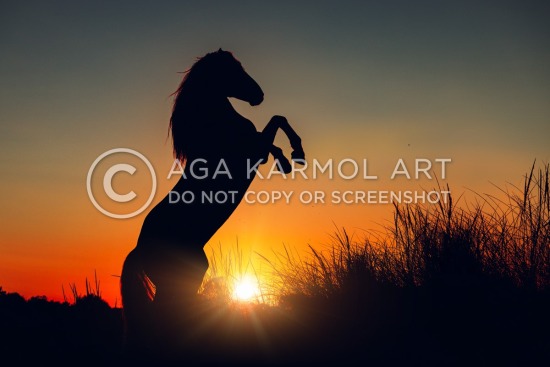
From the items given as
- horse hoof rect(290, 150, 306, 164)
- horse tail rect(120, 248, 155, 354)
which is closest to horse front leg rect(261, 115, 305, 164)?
horse hoof rect(290, 150, 306, 164)

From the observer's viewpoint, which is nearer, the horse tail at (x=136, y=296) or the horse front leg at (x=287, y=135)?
the horse tail at (x=136, y=296)

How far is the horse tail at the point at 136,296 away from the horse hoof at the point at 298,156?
1822 mm

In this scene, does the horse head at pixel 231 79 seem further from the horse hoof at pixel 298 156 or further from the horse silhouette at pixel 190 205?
the horse hoof at pixel 298 156

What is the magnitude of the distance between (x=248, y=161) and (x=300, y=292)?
6.06 feet

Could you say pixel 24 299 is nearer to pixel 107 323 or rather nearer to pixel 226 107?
pixel 107 323

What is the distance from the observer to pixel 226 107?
634 centimetres

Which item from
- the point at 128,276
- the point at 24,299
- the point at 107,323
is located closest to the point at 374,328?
the point at 128,276

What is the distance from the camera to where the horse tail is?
5.60 metres

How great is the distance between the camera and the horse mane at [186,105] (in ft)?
19.7

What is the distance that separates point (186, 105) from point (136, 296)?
72.3 inches

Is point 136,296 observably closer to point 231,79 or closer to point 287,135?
point 287,135

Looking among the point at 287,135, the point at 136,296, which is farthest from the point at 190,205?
the point at 287,135

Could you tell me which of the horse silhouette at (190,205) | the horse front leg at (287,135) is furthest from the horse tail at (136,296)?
the horse front leg at (287,135)

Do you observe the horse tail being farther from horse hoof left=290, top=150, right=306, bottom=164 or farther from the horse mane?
horse hoof left=290, top=150, right=306, bottom=164
